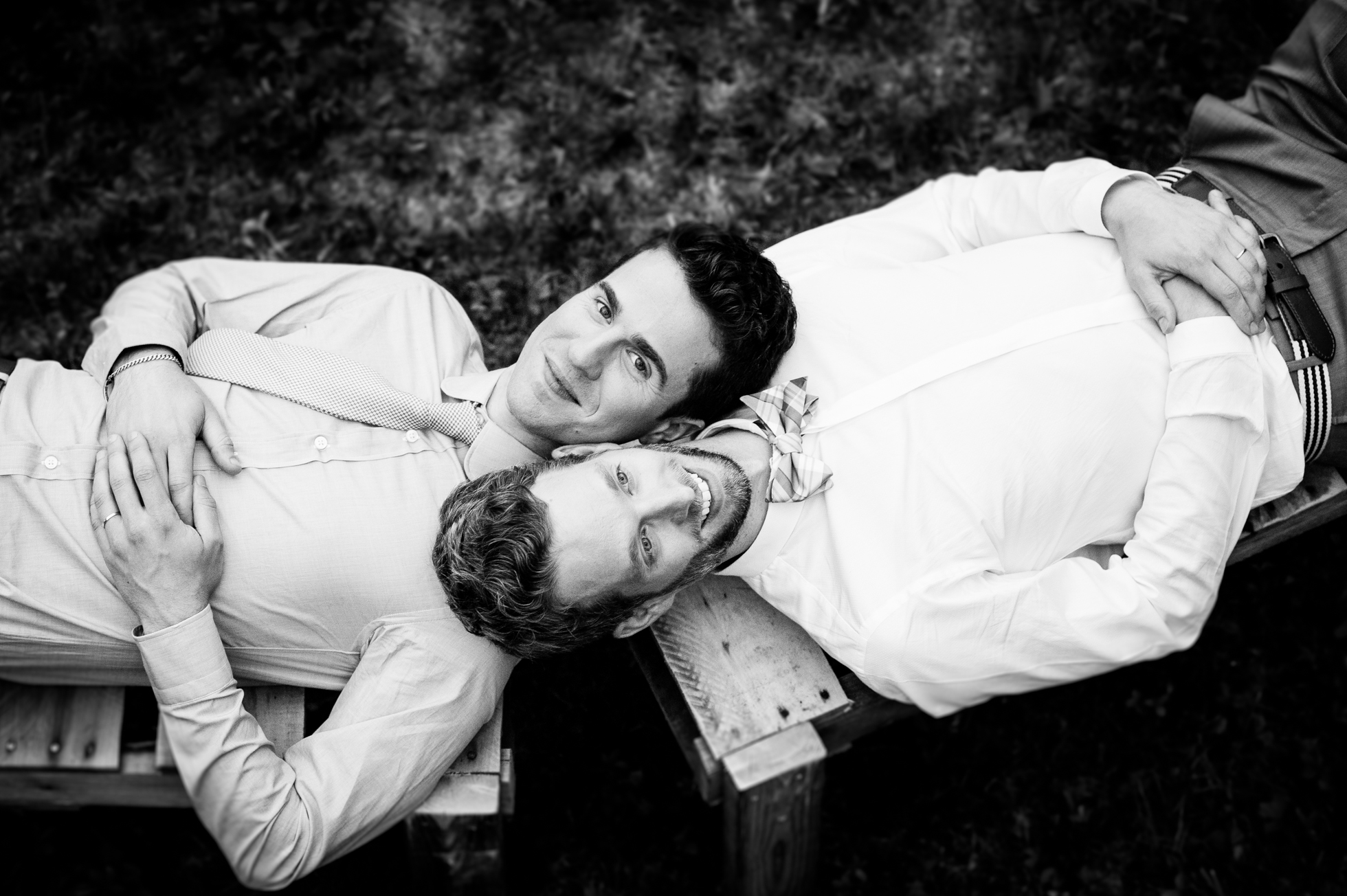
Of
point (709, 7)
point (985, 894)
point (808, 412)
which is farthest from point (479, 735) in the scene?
point (709, 7)

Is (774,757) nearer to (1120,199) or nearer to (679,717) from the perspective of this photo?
(679,717)

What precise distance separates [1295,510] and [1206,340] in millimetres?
866

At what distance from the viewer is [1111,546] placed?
3416 millimetres

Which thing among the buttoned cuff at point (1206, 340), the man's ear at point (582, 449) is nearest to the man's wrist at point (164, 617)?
the man's ear at point (582, 449)

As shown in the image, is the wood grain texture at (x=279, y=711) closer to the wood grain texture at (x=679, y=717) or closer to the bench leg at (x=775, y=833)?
the wood grain texture at (x=679, y=717)

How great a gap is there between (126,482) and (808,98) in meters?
3.59

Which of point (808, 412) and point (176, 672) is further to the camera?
point (808, 412)

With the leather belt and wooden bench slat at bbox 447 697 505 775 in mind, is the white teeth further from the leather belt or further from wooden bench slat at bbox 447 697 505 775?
the leather belt

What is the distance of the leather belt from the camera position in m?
3.25

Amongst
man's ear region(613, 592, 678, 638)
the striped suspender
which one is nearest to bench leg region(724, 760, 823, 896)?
man's ear region(613, 592, 678, 638)

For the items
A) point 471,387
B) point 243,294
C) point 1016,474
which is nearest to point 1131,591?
point 1016,474

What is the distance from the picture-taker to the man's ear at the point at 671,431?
3373 mm

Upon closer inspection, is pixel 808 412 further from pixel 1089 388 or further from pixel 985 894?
pixel 985 894

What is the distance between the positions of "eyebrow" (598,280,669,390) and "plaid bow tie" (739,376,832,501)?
10.4 inches
